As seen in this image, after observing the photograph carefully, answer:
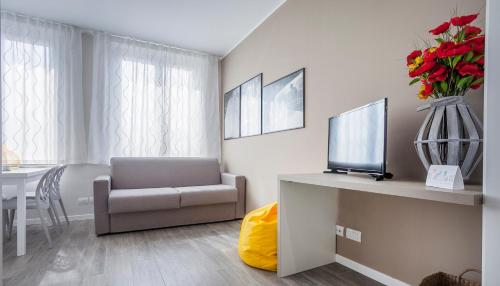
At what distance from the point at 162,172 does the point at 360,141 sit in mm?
2910

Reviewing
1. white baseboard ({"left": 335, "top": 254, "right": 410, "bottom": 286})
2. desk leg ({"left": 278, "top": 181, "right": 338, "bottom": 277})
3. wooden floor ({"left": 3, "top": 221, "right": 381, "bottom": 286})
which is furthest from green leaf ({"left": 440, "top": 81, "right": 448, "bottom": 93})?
wooden floor ({"left": 3, "top": 221, "right": 381, "bottom": 286})

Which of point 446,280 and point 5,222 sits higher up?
point 446,280

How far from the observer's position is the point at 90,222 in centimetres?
354

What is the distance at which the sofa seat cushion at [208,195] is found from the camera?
3.25 m

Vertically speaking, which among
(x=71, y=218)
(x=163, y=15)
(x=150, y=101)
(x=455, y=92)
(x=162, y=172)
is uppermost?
(x=163, y=15)

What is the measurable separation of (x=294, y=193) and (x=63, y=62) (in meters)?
3.66

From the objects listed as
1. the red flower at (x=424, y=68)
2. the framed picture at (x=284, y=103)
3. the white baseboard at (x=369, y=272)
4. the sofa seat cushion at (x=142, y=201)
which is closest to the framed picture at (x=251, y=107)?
the framed picture at (x=284, y=103)

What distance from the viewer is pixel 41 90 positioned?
345cm

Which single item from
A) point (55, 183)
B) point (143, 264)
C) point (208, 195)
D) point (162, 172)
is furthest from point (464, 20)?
point (55, 183)

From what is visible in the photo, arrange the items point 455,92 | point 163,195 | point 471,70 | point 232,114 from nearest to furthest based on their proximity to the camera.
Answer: point 471,70 → point 455,92 → point 163,195 → point 232,114

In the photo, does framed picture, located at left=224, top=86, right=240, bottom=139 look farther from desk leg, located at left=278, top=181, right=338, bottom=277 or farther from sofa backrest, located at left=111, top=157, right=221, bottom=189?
desk leg, located at left=278, top=181, right=338, bottom=277

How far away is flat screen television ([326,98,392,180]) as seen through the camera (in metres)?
1.55

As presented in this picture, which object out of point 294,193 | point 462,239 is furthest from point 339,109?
point 462,239

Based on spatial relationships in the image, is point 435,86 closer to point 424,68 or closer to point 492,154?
point 424,68
